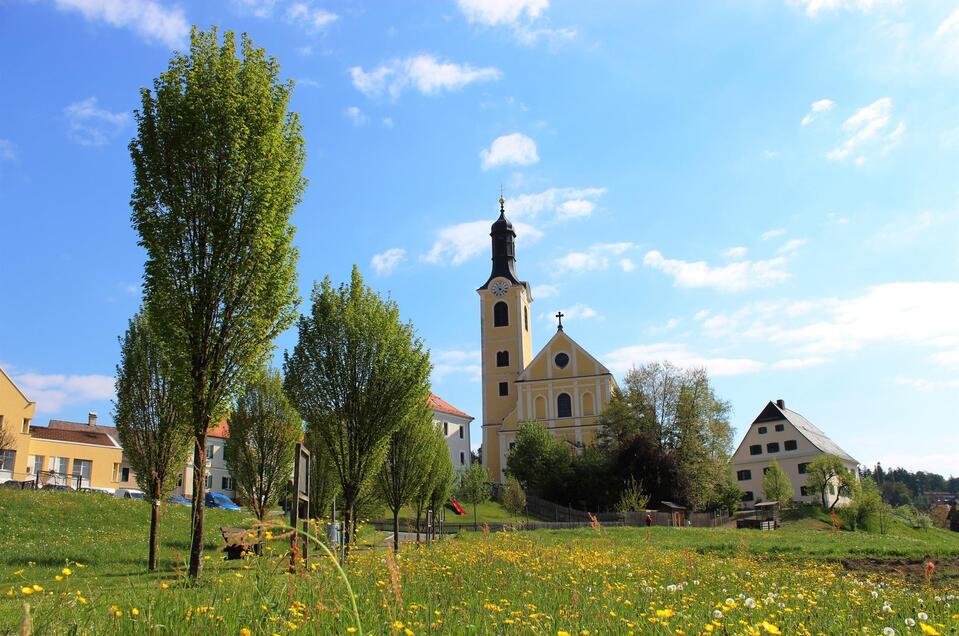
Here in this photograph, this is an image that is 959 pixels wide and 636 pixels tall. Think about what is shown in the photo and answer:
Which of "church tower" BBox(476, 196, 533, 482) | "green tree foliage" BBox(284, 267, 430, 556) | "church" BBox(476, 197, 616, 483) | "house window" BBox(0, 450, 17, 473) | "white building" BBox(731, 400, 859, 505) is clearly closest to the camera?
"green tree foliage" BBox(284, 267, 430, 556)

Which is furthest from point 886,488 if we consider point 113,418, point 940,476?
point 113,418

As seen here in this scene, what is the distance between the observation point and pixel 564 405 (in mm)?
68438

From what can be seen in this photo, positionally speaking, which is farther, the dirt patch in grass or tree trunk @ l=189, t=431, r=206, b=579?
the dirt patch in grass

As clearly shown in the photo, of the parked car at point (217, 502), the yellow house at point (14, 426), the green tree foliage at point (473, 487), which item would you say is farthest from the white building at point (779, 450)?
the yellow house at point (14, 426)

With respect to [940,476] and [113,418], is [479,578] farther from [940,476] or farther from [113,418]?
[940,476]

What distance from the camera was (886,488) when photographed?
149500 millimetres

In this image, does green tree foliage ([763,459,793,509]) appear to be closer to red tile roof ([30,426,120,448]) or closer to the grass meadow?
the grass meadow

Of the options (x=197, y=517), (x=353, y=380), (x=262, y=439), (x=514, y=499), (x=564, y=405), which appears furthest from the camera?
(x=564, y=405)

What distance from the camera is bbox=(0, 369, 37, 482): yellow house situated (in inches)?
1747

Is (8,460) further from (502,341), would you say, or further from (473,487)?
(502,341)

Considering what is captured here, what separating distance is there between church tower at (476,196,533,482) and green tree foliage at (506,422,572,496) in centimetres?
1308

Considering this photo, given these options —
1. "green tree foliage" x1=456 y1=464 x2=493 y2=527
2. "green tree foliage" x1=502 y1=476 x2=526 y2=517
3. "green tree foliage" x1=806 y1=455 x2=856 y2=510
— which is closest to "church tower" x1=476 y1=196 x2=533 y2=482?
"green tree foliage" x1=456 y1=464 x2=493 y2=527

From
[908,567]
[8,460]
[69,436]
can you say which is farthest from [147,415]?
[69,436]

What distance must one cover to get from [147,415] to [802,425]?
78687 millimetres
